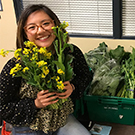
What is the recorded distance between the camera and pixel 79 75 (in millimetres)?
1760

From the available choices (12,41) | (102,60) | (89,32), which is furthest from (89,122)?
(12,41)

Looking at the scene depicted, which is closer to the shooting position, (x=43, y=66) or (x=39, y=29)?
(x=43, y=66)

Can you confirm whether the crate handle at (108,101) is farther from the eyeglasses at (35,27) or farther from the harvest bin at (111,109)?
the eyeglasses at (35,27)

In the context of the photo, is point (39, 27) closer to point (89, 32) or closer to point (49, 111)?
point (49, 111)

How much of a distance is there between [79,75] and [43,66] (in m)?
0.54

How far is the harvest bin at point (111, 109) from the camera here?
1.94 m

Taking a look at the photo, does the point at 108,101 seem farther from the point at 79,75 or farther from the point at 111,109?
the point at 79,75

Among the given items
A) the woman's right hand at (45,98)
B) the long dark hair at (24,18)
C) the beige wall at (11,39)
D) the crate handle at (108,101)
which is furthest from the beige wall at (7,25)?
the woman's right hand at (45,98)

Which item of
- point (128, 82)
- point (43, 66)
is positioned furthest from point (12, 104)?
point (128, 82)

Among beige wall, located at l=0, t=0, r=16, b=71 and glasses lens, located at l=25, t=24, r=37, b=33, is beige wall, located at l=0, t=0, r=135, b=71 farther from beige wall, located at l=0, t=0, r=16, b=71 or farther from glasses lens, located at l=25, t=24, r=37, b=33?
glasses lens, located at l=25, t=24, r=37, b=33

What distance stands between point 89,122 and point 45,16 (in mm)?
1148

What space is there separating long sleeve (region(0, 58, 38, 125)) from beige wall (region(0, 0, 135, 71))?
49.9 inches

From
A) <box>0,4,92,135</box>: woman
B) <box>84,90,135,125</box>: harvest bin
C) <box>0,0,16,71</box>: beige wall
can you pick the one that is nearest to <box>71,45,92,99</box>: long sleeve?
<box>0,4,92,135</box>: woman

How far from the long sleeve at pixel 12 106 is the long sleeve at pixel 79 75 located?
37 cm
